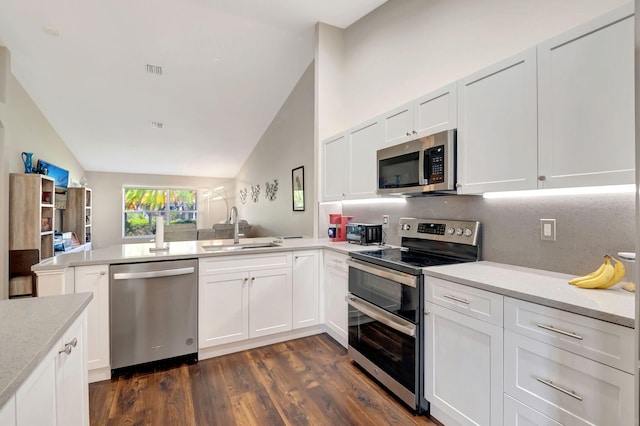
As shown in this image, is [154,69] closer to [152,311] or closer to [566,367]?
[152,311]

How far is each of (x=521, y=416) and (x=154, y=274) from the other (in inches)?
92.4

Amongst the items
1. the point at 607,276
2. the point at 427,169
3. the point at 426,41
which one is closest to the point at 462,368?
the point at 607,276

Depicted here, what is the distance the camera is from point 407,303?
1.83 meters

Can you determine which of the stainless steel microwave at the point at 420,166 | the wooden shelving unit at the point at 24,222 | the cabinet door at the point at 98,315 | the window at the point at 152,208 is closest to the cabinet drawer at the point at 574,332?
the stainless steel microwave at the point at 420,166

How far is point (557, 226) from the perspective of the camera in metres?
1.64

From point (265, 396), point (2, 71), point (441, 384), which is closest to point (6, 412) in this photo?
point (265, 396)

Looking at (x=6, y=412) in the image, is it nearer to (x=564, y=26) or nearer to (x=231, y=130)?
(x=564, y=26)

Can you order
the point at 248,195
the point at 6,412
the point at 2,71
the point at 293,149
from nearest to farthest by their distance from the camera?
the point at 6,412, the point at 2,71, the point at 293,149, the point at 248,195

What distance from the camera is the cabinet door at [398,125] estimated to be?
2.30 metres

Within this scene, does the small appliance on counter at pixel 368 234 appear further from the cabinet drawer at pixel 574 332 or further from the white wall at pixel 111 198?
the white wall at pixel 111 198

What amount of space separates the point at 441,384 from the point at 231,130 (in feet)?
18.1

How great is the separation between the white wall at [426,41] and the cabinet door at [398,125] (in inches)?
16.9

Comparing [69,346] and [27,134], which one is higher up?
[27,134]

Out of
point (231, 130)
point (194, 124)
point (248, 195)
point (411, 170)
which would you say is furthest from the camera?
point (248, 195)
